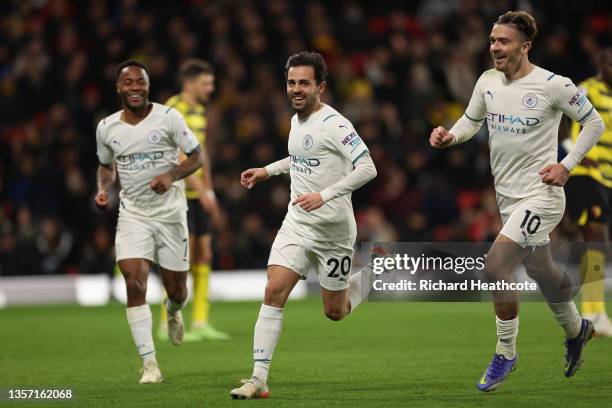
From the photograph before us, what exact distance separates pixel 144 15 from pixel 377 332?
10.1 metres

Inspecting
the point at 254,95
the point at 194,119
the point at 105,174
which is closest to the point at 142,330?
the point at 105,174

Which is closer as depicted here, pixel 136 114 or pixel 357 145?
pixel 357 145

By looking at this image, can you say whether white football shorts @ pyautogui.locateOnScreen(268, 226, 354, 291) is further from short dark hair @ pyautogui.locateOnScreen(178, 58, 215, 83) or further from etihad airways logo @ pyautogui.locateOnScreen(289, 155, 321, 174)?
short dark hair @ pyautogui.locateOnScreen(178, 58, 215, 83)

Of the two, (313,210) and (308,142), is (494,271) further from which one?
(308,142)

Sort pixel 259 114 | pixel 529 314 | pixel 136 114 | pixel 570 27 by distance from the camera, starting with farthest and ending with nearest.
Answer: pixel 570 27
pixel 259 114
pixel 529 314
pixel 136 114

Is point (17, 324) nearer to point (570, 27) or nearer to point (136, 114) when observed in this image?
point (136, 114)

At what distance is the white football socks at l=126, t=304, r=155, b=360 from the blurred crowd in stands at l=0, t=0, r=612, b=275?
8.72 meters

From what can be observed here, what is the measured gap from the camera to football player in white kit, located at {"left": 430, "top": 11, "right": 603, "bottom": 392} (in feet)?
24.9

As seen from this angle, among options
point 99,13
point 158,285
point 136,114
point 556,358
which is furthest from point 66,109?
point 556,358

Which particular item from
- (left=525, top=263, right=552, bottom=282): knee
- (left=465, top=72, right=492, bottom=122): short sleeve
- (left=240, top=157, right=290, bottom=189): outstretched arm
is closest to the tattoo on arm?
(left=240, top=157, right=290, bottom=189): outstretched arm

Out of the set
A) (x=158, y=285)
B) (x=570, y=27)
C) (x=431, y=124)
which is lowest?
(x=158, y=285)

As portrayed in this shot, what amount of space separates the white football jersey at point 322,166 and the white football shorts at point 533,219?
3.47ft

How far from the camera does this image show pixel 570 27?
20.2 metres

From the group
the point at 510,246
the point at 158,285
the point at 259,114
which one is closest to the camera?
the point at 510,246
